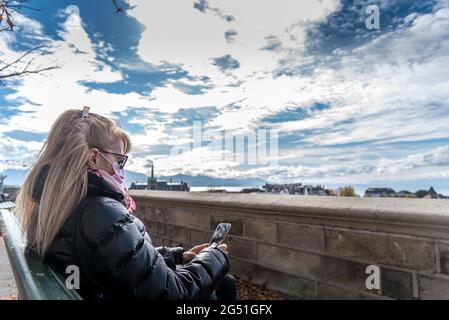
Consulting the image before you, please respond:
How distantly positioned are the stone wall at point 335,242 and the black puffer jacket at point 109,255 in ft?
4.92

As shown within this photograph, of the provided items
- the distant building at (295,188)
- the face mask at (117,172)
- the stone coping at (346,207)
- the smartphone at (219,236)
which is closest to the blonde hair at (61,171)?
the face mask at (117,172)

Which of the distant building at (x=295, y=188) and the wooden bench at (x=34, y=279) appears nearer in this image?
the wooden bench at (x=34, y=279)

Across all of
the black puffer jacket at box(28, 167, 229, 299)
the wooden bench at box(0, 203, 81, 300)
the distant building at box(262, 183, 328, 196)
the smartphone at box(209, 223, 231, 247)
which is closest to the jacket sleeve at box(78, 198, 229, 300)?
the black puffer jacket at box(28, 167, 229, 299)

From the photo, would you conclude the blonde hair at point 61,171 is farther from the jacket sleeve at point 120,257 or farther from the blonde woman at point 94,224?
the jacket sleeve at point 120,257

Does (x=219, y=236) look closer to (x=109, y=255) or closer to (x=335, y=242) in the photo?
(x=109, y=255)

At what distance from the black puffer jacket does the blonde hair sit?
5 cm

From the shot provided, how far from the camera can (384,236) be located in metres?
2.38

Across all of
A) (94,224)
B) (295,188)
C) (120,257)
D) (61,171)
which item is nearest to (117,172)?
(61,171)

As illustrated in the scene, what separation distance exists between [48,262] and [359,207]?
203 cm

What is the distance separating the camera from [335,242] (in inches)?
106

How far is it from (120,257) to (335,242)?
189 centimetres

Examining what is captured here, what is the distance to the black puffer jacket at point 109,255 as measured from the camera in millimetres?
1314

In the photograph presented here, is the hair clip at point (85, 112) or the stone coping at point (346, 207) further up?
the hair clip at point (85, 112)
